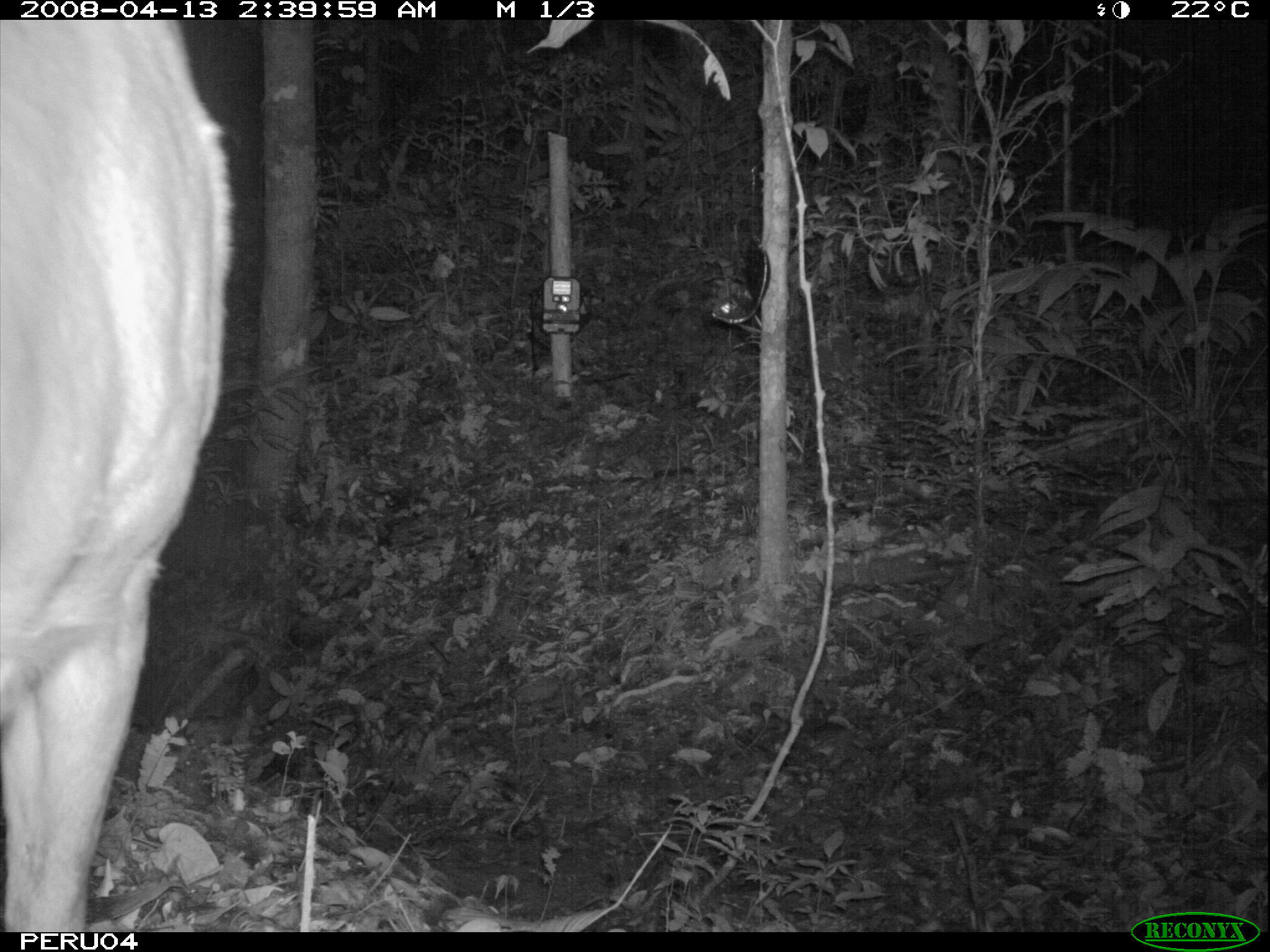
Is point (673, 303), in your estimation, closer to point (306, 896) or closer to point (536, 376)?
point (536, 376)

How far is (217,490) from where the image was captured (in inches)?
84.6

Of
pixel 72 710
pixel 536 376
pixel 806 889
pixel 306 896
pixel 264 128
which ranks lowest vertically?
pixel 806 889

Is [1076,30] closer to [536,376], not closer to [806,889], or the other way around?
[536,376]

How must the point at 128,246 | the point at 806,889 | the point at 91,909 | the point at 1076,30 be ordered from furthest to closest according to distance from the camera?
1. the point at 1076,30
2. the point at 806,889
3. the point at 91,909
4. the point at 128,246

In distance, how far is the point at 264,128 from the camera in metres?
2.20

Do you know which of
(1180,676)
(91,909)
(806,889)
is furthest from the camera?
(1180,676)

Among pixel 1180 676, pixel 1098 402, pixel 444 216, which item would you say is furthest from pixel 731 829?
pixel 444 216

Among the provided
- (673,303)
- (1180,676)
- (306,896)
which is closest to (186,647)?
(306,896)

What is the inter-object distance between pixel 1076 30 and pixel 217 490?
6.56ft

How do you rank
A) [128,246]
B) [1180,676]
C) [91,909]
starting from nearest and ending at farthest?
[128,246] < [91,909] < [1180,676]

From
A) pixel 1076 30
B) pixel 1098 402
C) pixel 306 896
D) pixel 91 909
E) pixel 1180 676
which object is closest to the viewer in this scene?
pixel 306 896

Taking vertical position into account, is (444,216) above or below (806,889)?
above

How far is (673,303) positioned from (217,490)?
Result: 103cm

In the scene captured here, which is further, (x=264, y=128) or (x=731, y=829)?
(x=264, y=128)
